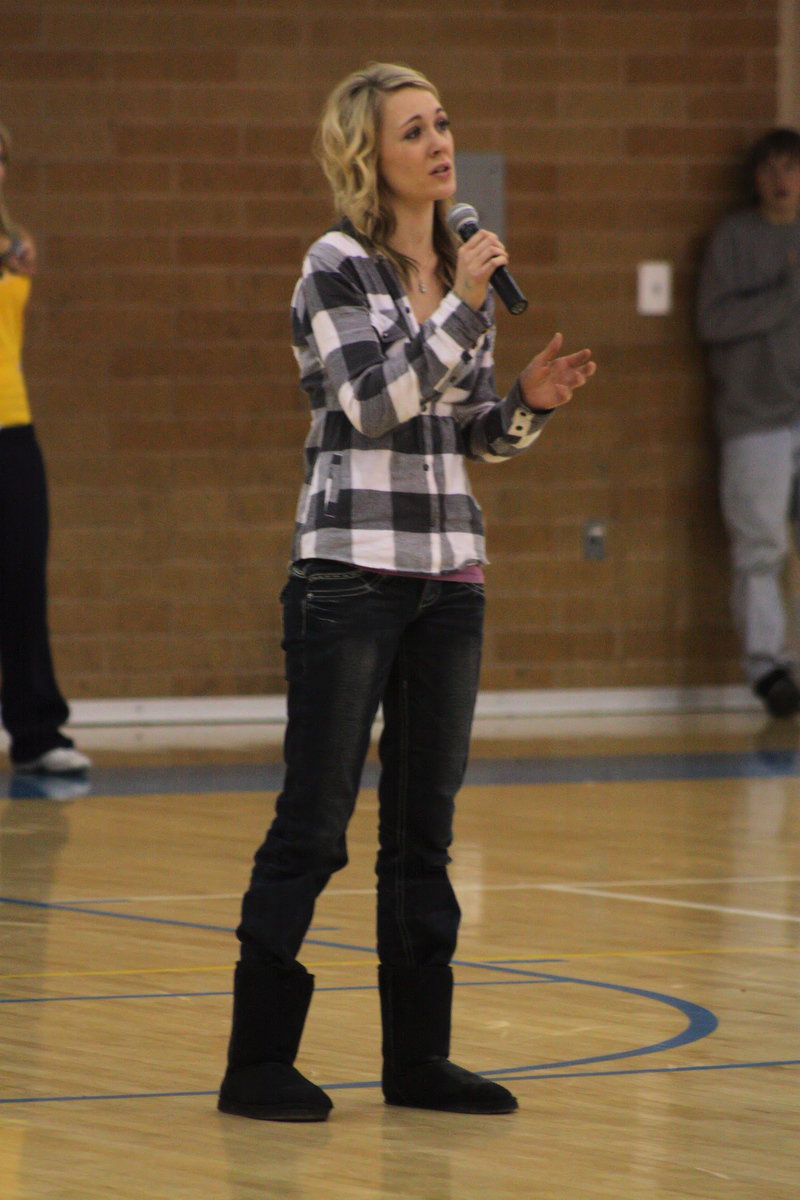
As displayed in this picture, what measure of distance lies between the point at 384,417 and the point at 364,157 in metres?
0.37

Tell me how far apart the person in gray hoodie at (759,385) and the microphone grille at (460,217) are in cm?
506

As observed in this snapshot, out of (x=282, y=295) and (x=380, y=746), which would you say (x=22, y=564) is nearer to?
(x=282, y=295)

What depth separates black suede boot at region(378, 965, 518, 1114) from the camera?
268 cm

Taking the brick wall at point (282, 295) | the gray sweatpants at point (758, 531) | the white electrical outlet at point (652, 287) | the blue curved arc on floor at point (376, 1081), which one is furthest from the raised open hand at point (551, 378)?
the white electrical outlet at point (652, 287)

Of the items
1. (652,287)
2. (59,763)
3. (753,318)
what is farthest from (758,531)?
(59,763)

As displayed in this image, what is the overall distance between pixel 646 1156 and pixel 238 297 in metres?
5.24

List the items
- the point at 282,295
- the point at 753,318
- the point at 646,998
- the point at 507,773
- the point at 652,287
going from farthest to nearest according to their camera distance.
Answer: the point at 652,287 → the point at 753,318 → the point at 282,295 → the point at 507,773 → the point at 646,998

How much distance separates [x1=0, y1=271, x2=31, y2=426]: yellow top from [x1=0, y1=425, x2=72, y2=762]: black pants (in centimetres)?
4

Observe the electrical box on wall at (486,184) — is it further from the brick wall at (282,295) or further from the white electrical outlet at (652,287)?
the white electrical outlet at (652,287)

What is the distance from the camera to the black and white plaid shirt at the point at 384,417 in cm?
260

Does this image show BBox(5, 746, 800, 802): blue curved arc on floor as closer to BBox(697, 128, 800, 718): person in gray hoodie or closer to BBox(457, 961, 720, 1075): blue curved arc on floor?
BBox(697, 128, 800, 718): person in gray hoodie

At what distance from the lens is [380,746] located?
2.79m

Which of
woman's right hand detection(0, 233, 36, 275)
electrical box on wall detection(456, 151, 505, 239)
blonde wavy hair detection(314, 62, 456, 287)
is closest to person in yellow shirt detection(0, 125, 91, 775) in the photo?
woman's right hand detection(0, 233, 36, 275)

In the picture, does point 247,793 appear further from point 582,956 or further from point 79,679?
point 582,956
